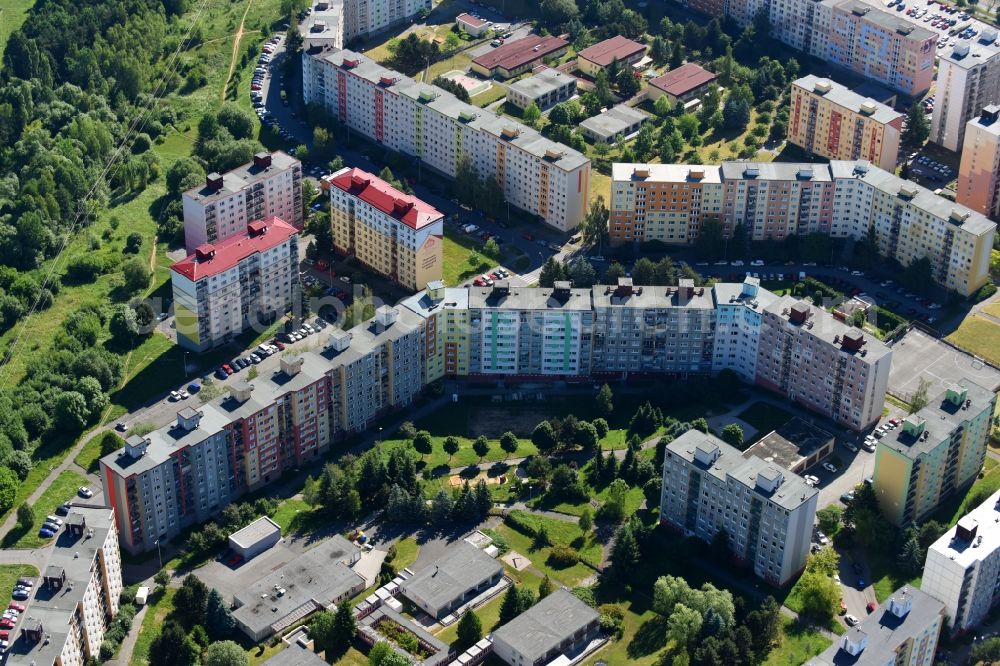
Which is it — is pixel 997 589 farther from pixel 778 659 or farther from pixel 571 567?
pixel 571 567

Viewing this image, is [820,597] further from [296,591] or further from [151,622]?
[151,622]

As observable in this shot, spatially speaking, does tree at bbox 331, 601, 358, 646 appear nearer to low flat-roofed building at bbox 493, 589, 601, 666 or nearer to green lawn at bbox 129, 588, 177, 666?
low flat-roofed building at bbox 493, 589, 601, 666

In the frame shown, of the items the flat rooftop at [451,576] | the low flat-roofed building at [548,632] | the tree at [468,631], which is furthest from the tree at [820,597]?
the tree at [468,631]

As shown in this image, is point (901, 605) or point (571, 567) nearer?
point (901, 605)

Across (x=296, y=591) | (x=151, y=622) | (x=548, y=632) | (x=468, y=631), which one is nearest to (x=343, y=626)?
(x=296, y=591)

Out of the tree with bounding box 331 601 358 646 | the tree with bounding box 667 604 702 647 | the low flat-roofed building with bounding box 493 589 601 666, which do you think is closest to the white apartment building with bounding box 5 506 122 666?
the tree with bounding box 331 601 358 646

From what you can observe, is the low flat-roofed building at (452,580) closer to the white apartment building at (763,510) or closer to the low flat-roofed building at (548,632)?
the low flat-roofed building at (548,632)

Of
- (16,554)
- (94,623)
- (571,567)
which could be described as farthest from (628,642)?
(16,554)
